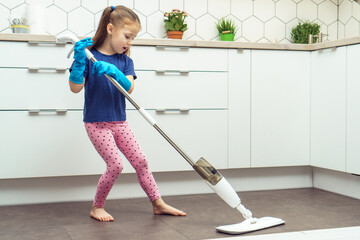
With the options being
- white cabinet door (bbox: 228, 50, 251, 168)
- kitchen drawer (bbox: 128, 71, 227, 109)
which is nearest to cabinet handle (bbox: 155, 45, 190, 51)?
kitchen drawer (bbox: 128, 71, 227, 109)

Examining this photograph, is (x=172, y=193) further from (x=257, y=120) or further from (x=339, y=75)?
(x=339, y=75)

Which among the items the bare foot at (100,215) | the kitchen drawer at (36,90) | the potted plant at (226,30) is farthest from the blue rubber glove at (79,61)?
the potted plant at (226,30)

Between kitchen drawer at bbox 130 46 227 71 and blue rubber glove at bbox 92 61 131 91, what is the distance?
1.69 feet

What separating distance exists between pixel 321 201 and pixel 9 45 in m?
1.77

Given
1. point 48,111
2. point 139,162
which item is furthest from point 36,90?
point 139,162

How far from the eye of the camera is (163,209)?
7.38 ft

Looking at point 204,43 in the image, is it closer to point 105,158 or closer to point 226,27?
point 226,27

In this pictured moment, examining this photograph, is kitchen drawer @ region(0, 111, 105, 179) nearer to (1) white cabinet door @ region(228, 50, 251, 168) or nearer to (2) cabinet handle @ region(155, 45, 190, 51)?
(2) cabinet handle @ region(155, 45, 190, 51)

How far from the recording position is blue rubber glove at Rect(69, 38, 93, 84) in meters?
2.00

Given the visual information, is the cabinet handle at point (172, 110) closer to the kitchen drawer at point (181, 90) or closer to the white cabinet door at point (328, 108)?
the kitchen drawer at point (181, 90)

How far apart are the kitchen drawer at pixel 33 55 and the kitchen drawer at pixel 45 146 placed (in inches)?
9.6

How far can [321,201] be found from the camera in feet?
8.50

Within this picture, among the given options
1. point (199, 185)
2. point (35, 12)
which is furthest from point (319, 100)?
point (35, 12)

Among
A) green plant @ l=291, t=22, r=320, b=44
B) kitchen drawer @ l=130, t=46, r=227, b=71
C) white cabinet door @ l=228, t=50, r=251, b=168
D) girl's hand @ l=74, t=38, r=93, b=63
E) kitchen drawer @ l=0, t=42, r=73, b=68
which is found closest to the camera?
girl's hand @ l=74, t=38, r=93, b=63
